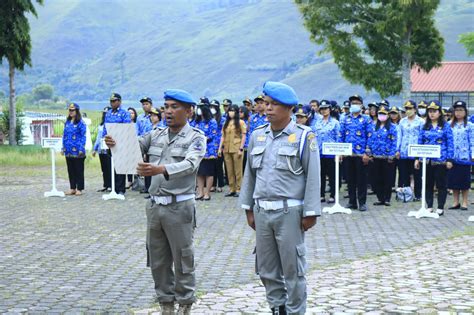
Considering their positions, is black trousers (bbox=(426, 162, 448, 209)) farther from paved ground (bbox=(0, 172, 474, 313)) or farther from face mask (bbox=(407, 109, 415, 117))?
face mask (bbox=(407, 109, 415, 117))

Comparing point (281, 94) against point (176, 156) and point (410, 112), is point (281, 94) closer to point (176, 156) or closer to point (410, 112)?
point (176, 156)

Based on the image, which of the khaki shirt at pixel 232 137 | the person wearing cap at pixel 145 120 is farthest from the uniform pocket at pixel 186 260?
the person wearing cap at pixel 145 120

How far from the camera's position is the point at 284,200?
23.1 feet

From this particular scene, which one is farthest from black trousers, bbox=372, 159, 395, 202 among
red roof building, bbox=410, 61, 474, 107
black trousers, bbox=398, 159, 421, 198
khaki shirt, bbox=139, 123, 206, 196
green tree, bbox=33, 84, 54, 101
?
green tree, bbox=33, 84, 54, 101

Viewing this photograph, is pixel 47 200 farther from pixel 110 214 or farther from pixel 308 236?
pixel 308 236

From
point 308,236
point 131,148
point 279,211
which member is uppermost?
point 131,148

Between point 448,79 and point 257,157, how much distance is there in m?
47.5

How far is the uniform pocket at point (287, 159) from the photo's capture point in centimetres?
706

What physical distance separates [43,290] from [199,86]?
185215 mm

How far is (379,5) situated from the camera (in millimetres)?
35719

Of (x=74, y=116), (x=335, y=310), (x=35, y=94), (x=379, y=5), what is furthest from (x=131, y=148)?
(x=35, y=94)

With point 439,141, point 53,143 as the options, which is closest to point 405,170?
point 439,141

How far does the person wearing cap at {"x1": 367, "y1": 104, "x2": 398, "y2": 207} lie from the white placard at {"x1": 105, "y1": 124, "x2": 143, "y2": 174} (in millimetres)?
10411

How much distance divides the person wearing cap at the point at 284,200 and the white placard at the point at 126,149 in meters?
1.10
